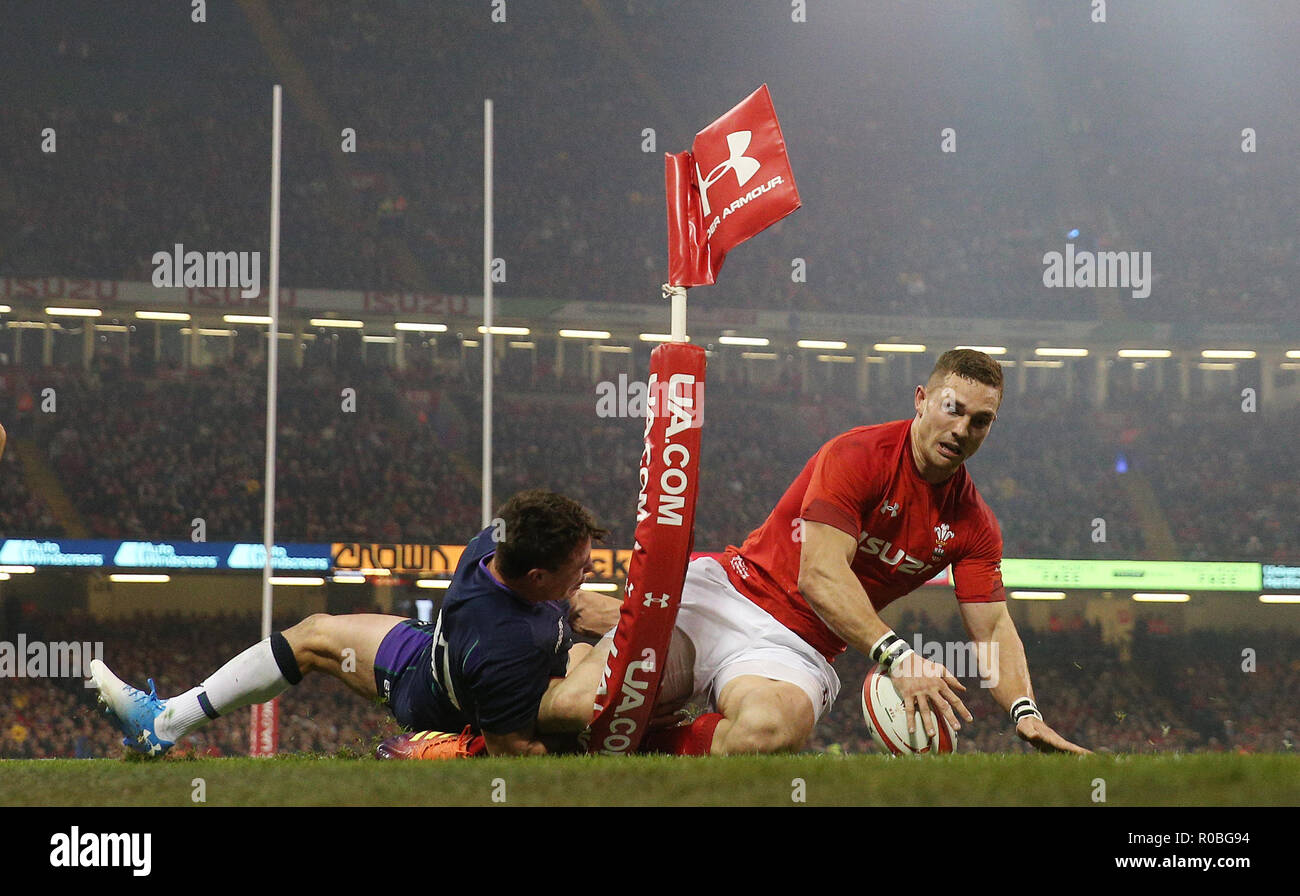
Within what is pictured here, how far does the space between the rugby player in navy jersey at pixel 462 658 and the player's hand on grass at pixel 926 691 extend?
1.01 meters

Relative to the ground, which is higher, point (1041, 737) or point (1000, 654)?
point (1000, 654)

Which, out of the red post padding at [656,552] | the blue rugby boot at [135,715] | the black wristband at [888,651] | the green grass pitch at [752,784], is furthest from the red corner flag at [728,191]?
the blue rugby boot at [135,715]

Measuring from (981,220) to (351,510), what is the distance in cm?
1329

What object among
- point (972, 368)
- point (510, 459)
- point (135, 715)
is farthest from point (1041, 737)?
point (510, 459)

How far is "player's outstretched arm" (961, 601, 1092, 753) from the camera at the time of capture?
13.0 feet

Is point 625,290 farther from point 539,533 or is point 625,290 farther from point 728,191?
point 539,533

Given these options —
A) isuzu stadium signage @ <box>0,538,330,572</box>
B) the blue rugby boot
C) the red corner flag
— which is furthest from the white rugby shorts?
isuzu stadium signage @ <box>0,538,330,572</box>

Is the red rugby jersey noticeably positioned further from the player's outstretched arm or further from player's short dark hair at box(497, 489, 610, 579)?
player's short dark hair at box(497, 489, 610, 579)

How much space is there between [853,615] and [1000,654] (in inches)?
27.7

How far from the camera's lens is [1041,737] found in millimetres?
3670

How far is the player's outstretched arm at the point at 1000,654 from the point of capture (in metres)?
3.95

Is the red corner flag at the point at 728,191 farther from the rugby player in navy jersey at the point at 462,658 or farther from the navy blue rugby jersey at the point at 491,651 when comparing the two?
the navy blue rugby jersey at the point at 491,651

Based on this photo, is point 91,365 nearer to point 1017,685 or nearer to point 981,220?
point 981,220
